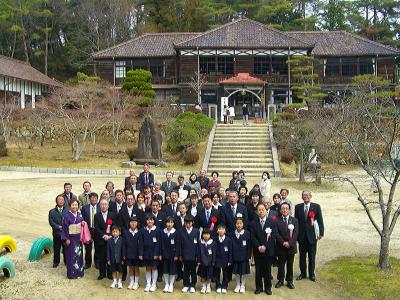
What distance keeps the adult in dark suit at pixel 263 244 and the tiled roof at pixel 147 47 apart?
32.6 metres

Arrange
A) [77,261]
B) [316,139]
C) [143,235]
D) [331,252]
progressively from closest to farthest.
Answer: [143,235] < [77,261] < [331,252] < [316,139]

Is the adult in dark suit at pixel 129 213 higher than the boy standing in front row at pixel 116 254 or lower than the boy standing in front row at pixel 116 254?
higher

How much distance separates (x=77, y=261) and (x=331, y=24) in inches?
1834

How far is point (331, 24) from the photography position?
4947 centimetres

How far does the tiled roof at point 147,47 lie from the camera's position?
39.0 m

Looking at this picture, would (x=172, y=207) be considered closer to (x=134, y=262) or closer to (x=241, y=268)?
(x=134, y=262)

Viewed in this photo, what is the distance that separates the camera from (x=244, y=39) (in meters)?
37.0

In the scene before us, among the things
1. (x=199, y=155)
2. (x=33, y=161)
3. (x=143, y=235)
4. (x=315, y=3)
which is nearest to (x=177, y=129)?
(x=199, y=155)

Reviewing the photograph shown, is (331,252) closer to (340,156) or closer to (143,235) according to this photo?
(143,235)

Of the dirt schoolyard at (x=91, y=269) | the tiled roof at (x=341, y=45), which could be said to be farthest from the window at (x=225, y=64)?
the dirt schoolyard at (x=91, y=269)

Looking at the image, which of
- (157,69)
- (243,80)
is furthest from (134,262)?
(157,69)

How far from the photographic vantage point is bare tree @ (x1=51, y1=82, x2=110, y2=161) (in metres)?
24.9

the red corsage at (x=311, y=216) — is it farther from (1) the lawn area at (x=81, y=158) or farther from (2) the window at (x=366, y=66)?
(2) the window at (x=366, y=66)

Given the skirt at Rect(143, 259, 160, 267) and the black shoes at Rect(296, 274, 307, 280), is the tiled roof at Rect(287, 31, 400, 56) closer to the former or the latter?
the black shoes at Rect(296, 274, 307, 280)
